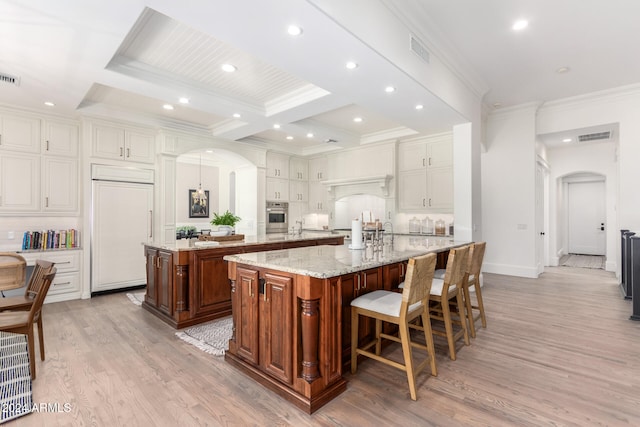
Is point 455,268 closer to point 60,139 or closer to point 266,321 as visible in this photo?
point 266,321

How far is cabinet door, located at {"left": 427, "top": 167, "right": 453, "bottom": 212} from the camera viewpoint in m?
6.15

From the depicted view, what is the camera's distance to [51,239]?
188 inches

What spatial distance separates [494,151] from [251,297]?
6.06 m

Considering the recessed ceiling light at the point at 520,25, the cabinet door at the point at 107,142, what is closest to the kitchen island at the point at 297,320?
the recessed ceiling light at the point at 520,25

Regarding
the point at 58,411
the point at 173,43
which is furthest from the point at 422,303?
the point at 173,43

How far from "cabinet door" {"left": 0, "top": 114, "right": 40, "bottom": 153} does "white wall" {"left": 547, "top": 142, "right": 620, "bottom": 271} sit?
10.5 metres

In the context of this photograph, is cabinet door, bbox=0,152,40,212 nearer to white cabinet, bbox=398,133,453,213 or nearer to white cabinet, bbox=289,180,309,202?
white cabinet, bbox=289,180,309,202

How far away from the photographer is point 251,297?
2.47 meters

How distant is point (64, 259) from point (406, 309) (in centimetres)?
529

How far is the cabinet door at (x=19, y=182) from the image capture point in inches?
176

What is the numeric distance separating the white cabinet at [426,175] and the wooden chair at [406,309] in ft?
13.9

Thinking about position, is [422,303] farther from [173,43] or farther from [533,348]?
[173,43]

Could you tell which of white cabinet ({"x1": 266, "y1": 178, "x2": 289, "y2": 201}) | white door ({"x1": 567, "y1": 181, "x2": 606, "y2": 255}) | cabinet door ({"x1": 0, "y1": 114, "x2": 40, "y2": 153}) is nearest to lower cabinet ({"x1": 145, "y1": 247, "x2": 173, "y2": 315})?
cabinet door ({"x1": 0, "y1": 114, "x2": 40, "y2": 153})

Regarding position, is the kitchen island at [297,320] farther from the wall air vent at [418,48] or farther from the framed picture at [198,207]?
the framed picture at [198,207]
